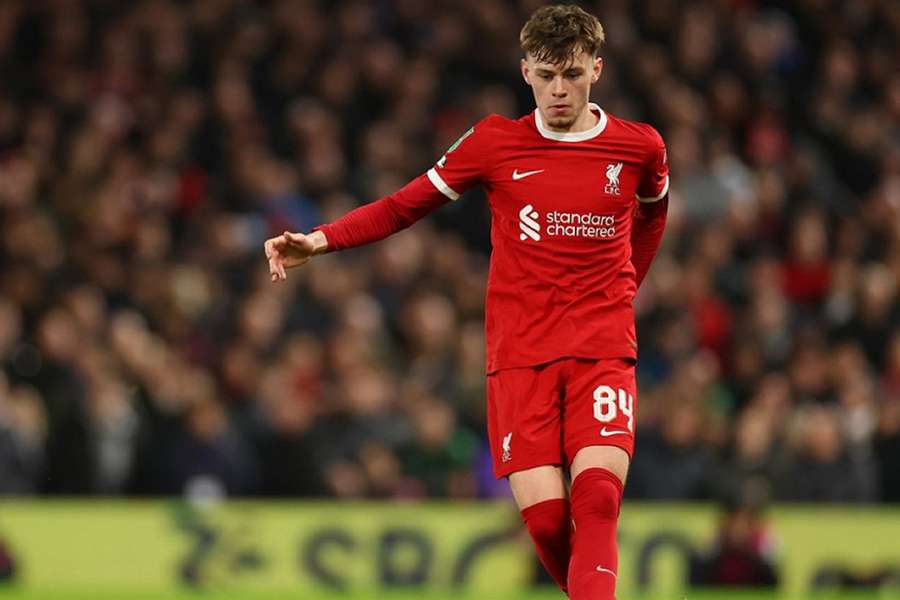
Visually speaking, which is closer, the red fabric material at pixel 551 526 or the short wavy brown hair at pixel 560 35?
the short wavy brown hair at pixel 560 35

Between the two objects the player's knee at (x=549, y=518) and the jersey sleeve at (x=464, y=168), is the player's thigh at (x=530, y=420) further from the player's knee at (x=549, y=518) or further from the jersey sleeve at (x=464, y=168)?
the jersey sleeve at (x=464, y=168)

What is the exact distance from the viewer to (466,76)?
16.2 metres

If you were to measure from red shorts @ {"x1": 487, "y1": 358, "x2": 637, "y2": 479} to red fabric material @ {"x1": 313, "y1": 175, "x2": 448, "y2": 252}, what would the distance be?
27.1 inches

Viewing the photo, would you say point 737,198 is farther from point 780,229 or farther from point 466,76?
point 466,76

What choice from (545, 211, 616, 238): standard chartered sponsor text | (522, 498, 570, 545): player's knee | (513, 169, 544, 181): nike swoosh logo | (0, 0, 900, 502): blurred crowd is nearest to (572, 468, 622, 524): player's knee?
(522, 498, 570, 545): player's knee

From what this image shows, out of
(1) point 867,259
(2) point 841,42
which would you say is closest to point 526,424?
(1) point 867,259

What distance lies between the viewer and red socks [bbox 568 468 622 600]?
6336 mm

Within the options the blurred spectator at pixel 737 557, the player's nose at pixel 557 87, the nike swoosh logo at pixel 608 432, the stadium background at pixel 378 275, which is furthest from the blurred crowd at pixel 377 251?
the player's nose at pixel 557 87

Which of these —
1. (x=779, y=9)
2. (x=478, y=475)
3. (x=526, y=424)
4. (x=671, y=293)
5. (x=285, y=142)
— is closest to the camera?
(x=526, y=424)

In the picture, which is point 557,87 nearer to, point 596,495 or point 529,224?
point 529,224

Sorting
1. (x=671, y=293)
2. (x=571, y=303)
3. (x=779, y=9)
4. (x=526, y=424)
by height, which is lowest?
(x=526, y=424)

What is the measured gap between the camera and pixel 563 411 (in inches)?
265

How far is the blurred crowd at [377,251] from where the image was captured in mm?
12969

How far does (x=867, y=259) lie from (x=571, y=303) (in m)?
8.81
